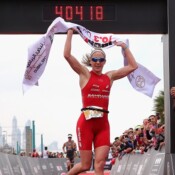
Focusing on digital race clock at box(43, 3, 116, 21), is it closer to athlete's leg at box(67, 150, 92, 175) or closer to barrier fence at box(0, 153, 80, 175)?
athlete's leg at box(67, 150, 92, 175)

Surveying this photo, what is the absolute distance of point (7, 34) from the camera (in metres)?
15.6

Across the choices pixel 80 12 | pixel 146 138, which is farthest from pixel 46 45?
pixel 146 138

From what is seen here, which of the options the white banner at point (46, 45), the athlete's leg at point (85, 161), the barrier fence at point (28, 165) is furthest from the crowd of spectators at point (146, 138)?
the athlete's leg at point (85, 161)

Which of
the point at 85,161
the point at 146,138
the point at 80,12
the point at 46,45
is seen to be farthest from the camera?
the point at 146,138

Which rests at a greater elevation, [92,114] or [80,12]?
[80,12]

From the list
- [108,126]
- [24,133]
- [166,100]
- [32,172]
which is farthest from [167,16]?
[24,133]

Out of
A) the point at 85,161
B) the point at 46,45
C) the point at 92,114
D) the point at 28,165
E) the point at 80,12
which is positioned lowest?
the point at 28,165

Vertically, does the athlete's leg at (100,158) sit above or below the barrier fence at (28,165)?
above

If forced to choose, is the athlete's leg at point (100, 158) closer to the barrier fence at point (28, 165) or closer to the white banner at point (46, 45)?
the white banner at point (46, 45)

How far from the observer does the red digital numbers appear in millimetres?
15523

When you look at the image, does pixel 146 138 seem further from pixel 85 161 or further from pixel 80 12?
pixel 85 161

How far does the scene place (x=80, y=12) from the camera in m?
15.6

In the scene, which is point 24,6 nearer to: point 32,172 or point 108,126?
point 108,126

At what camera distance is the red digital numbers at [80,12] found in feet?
50.9
